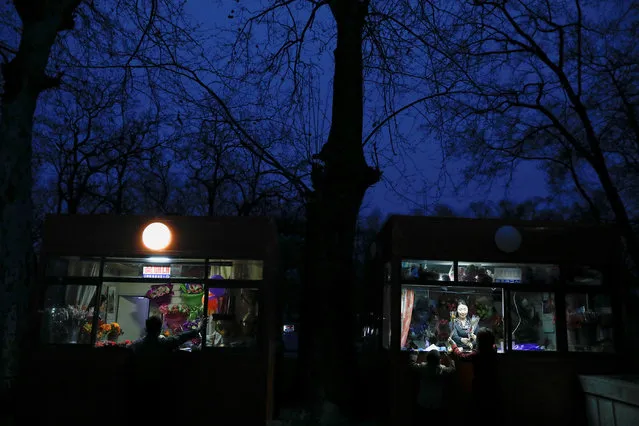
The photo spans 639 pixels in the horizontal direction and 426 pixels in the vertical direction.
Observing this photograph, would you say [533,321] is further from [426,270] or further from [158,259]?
[158,259]

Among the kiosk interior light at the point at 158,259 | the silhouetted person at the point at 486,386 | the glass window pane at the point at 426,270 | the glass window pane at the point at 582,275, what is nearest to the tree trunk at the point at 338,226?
the silhouetted person at the point at 486,386

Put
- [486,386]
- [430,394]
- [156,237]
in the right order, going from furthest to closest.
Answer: [156,237] → [430,394] → [486,386]

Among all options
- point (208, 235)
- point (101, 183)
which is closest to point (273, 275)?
point (208, 235)

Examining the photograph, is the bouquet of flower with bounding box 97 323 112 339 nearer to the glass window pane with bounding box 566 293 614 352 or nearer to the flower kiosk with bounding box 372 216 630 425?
the flower kiosk with bounding box 372 216 630 425

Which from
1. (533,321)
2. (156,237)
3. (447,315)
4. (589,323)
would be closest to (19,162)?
(156,237)

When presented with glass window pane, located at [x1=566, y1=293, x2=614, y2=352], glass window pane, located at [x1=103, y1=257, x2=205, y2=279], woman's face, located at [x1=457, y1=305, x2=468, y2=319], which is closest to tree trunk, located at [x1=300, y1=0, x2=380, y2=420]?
glass window pane, located at [x1=103, y1=257, x2=205, y2=279]

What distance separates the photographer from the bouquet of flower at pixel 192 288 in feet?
30.4

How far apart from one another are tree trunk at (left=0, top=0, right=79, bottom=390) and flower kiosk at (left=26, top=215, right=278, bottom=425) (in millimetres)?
991

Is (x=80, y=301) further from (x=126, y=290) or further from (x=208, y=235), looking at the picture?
(x=208, y=235)

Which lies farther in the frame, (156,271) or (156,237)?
(156,271)

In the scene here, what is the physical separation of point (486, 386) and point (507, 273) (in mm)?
3406

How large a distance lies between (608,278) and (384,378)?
171 inches

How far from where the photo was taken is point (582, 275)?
966cm

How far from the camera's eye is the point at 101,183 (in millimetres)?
26578
